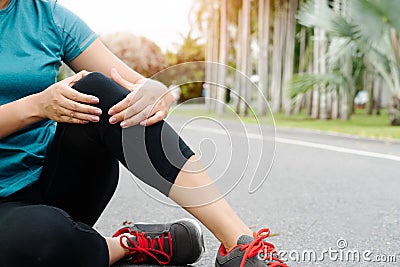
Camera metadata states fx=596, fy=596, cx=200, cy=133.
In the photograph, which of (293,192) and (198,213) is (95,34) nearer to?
(198,213)

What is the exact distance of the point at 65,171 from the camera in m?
1.61

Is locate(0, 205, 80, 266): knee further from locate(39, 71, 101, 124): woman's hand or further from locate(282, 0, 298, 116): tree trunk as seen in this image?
locate(282, 0, 298, 116): tree trunk

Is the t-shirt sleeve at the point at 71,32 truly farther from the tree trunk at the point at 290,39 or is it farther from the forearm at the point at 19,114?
the tree trunk at the point at 290,39

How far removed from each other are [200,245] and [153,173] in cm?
43

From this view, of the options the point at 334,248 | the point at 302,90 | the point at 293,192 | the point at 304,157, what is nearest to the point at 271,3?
the point at 302,90

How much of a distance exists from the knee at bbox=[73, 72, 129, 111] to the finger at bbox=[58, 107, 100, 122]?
3cm

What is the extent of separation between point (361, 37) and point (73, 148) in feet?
28.3

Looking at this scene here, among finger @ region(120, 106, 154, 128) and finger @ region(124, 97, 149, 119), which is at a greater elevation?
finger @ region(124, 97, 149, 119)

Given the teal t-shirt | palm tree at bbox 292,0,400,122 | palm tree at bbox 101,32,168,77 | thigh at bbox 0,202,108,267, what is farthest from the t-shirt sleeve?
palm tree at bbox 101,32,168,77

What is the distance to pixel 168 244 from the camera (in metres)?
1.84

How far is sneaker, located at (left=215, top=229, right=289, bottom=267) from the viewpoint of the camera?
4.99ft

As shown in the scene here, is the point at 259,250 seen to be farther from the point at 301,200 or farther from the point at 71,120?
the point at 301,200

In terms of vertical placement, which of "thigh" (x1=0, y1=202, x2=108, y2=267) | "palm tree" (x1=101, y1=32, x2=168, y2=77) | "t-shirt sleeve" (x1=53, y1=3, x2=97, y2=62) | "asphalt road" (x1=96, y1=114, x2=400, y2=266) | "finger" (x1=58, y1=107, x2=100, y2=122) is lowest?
"palm tree" (x1=101, y1=32, x2=168, y2=77)


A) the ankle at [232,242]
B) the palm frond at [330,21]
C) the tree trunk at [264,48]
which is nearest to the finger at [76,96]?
the ankle at [232,242]
